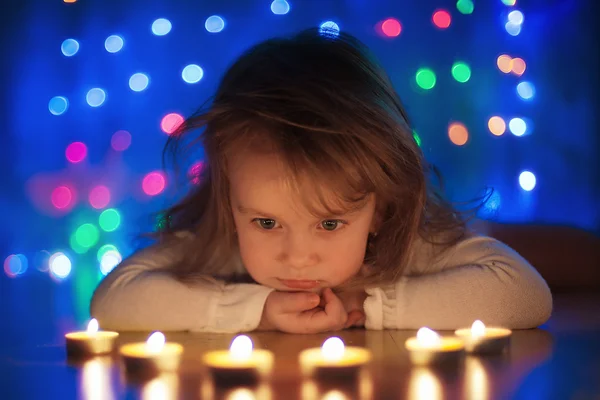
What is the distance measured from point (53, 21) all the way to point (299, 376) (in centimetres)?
270

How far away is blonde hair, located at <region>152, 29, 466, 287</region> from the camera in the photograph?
3.95 feet

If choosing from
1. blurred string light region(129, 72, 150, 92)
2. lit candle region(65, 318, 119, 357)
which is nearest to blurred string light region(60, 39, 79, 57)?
blurred string light region(129, 72, 150, 92)

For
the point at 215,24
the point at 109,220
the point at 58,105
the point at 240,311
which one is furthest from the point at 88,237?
the point at 240,311

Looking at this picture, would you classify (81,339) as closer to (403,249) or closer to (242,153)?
(242,153)

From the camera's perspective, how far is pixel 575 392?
74cm

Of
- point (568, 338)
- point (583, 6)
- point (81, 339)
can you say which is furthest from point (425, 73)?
point (81, 339)

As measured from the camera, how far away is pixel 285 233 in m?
1.23

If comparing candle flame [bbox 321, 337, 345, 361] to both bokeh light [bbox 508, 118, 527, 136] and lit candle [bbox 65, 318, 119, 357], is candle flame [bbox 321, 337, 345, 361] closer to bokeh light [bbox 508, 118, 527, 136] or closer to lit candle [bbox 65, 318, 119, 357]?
lit candle [bbox 65, 318, 119, 357]

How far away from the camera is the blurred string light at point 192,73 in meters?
3.02

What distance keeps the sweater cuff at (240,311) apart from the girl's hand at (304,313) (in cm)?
2

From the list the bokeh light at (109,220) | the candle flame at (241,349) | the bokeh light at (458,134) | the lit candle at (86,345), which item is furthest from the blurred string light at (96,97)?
the candle flame at (241,349)

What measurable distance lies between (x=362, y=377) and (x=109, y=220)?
2433 millimetres

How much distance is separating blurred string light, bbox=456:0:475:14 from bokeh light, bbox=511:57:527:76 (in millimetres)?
266

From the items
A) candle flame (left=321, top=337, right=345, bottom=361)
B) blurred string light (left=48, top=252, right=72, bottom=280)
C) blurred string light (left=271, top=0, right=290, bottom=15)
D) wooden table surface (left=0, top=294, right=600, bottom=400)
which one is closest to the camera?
wooden table surface (left=0, top=294, right=600, bottom=400)
